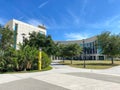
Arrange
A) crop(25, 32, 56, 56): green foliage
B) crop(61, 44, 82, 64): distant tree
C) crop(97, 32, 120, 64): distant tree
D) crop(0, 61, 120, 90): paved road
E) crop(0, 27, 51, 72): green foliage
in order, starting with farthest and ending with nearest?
crop(61, 44, 82, 64): distant tree < crop(97, 32, 120, 64): distant tree < crop(25, 32, 56, 56): green foliage < crop(0, 27, 51, 72): green foliage < crop(0, 61, 120, 90): paved road

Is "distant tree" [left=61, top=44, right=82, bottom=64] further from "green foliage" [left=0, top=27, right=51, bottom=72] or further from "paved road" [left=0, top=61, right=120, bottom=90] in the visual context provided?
"paved road" [left=0, top=61, right=120, bottom=90]

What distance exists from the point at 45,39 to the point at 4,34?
8925mm

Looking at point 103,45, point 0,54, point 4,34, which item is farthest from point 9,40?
point 103,45

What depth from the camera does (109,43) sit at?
3269 centimetres

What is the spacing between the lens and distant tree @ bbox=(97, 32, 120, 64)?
3173 centimetres

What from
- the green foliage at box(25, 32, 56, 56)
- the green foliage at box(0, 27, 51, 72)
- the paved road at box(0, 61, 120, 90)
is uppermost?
the green foliage at box(25, 32, 56, 56)

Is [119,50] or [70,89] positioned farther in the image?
[119,50]

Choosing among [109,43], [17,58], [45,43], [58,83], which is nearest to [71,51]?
[45,43]

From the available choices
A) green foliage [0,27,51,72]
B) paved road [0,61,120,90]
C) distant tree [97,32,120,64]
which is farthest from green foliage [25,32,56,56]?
paved road [0,61,120,90]

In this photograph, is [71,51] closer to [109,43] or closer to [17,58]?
[109,43]

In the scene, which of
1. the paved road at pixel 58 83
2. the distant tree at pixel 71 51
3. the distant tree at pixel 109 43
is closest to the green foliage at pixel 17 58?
the paved road at pixel 58 83

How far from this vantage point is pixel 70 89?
7824 mm

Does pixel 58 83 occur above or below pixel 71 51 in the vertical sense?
below

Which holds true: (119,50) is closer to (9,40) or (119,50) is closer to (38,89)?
(9,40)
